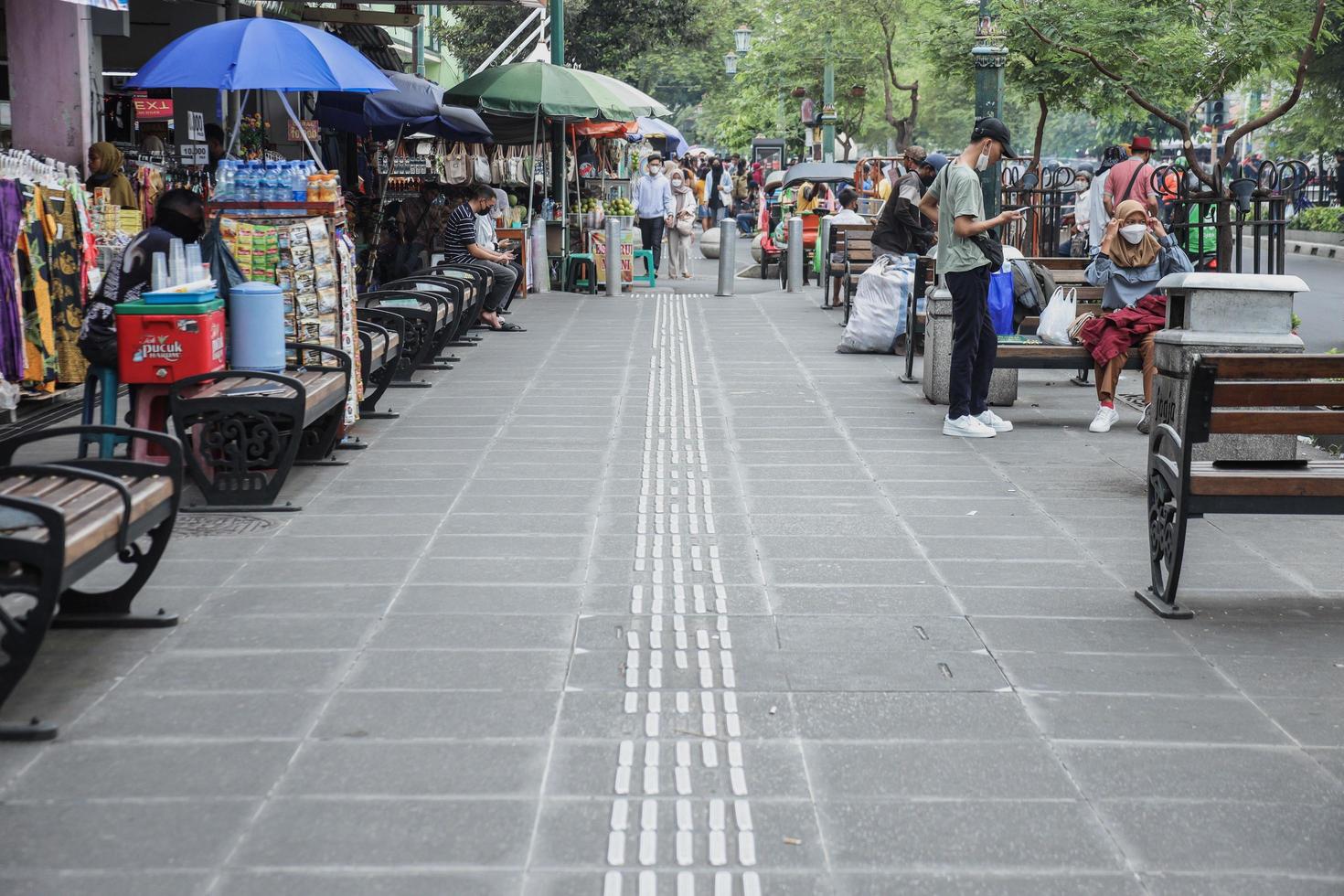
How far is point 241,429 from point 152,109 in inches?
504

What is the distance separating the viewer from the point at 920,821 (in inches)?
153

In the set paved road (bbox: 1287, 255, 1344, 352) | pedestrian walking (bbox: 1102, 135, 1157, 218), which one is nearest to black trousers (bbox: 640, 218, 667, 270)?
paved road (bbox: 1287, 255, 1344, 352)

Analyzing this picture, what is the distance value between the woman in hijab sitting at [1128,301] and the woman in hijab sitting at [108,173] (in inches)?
272

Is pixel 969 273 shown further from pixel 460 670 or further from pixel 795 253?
pixel 795 253

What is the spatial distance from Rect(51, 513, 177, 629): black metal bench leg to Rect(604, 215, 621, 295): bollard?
15.4 meters

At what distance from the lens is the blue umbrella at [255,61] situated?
9336 mm

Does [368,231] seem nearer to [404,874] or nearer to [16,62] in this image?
[16,62]

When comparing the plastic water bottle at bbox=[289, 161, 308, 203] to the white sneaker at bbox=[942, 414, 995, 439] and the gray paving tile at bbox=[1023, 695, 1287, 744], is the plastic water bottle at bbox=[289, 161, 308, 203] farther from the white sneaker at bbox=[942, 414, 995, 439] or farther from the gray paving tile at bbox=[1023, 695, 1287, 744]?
the gray paving tile at bbox=[1023, 695, 1287, 744]

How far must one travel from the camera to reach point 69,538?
15.1ft

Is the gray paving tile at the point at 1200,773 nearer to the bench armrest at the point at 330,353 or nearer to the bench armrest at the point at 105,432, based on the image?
the bench armrest at the point at 105,432

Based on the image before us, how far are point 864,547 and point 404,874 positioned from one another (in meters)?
3.62

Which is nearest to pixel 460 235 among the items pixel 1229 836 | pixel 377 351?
pixel 377 351

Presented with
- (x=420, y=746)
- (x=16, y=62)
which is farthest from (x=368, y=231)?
(x=420, y=746)

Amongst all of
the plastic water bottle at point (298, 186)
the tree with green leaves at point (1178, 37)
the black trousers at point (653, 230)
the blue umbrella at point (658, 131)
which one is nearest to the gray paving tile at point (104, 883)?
the plastic water bottle at point (298, 186)
